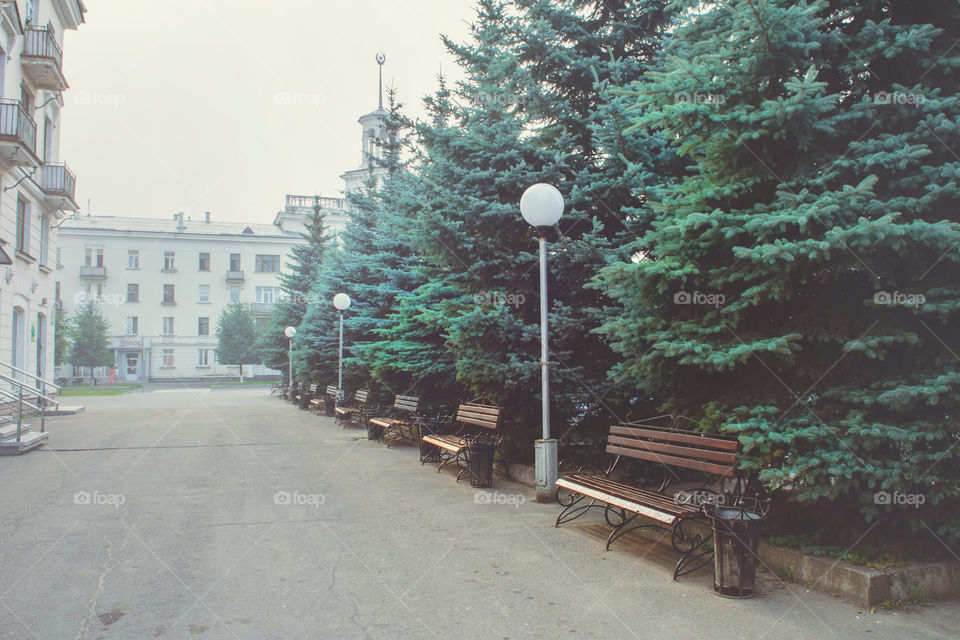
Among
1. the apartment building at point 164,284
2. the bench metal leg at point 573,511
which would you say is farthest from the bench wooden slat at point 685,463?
the apartment building at point 164,284

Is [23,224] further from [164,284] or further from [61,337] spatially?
[164,284]

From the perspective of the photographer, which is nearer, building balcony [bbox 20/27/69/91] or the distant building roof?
building balcony [bbox 20/27/69/91]

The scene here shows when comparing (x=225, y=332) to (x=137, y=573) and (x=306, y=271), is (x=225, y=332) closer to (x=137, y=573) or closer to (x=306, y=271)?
(x=306, y=271)

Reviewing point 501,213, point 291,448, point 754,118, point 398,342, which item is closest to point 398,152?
point 398,342

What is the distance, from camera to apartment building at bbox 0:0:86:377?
17.5 meters

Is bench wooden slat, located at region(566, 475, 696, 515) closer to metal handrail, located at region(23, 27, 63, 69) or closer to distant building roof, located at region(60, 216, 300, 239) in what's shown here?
metal handrail, located at region(23, 27, 63, 69)

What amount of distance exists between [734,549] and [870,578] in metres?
0.85

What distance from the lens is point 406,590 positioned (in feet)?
14.6

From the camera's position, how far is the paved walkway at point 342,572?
3.87 meters

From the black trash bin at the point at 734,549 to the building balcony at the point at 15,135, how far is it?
19226 mm

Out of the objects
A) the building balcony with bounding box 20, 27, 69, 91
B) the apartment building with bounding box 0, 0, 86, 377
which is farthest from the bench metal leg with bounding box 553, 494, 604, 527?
the building balcony with bounding box 20, 27, 69, 91

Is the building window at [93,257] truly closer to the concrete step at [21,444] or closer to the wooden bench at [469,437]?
the concrete step at [21,444]

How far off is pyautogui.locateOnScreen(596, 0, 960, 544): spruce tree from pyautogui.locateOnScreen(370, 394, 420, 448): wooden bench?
21.5ft

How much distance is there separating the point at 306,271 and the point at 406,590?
2965 cm
